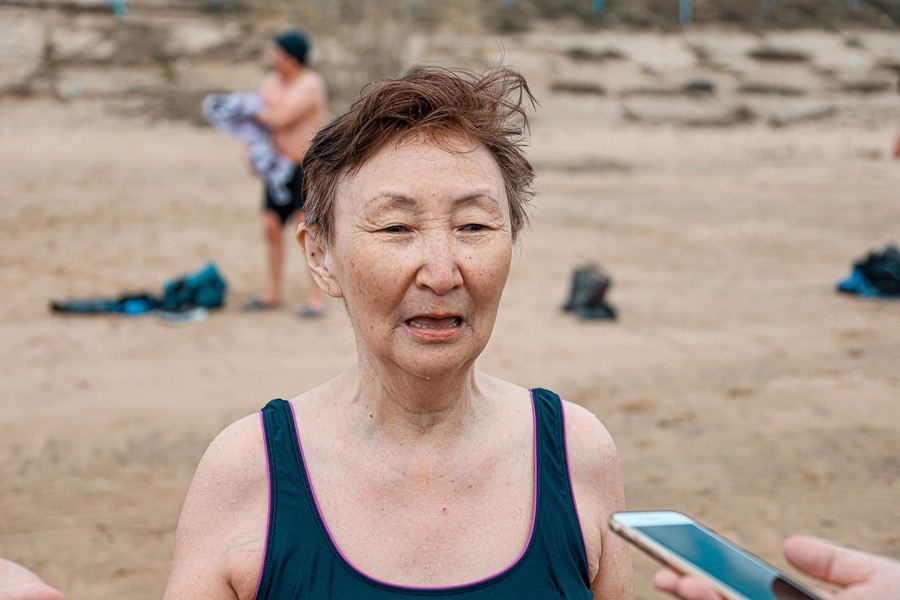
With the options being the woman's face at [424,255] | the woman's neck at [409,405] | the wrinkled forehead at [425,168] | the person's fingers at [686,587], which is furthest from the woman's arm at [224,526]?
the person's fingers at [686,587]

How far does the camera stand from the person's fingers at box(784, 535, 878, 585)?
1.24 meters

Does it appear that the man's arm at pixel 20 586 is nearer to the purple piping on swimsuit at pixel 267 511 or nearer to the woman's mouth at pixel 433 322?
the purple piping on swimsuit at pixel 267 511

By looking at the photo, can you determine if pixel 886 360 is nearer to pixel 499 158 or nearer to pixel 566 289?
pixel 566 289

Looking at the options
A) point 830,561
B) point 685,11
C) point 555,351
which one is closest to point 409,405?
point 830,561

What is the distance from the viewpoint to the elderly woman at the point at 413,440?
183 cm

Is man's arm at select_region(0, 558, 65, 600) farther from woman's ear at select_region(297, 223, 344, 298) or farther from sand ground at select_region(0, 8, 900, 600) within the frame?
sand ground at select_region(0, 8, 900, 600)

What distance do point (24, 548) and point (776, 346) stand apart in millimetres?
5759

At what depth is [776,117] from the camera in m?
22.1

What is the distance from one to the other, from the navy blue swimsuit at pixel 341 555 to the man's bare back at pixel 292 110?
19.5 ft

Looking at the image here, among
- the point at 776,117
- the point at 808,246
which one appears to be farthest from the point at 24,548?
the point at 776,117

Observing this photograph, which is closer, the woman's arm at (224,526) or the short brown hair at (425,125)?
the woman's arm at (224,526)

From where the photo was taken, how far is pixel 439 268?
1829 mm

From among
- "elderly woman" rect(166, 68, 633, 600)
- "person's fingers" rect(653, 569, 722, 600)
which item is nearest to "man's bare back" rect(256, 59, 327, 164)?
"elderly woman" rect(166, 68, 633, 600)

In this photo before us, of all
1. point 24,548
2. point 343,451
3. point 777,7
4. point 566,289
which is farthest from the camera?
point 777,7
